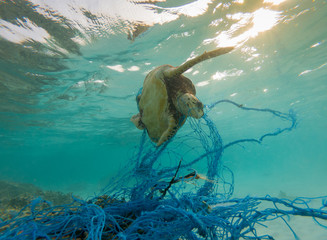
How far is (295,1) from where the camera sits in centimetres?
758

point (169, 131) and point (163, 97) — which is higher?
point (163, 97)

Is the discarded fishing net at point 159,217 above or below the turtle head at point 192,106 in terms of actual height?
below

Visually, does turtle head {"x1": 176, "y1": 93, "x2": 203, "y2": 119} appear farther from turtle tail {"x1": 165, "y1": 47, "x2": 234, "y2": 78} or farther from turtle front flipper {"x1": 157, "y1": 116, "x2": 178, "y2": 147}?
turtle tail {"x1": 165, "y1": 47, "x2": 234, "y2": 78}

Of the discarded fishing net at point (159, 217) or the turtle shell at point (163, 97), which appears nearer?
the discarded fishing net at point (159, 217)

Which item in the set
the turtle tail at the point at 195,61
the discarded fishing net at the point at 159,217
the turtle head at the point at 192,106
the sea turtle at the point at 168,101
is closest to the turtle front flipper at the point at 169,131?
the sea turtle at the point at 168,101

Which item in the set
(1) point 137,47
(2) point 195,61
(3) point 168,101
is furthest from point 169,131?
(1) point 137,47

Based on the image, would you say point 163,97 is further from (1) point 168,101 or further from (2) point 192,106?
(2) point 192,106

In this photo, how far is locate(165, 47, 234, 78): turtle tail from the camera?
2620mm

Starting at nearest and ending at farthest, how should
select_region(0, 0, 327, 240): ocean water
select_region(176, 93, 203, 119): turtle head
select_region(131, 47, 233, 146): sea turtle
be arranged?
1. select_region(176, 93, 203, 119): turtle head
2. select_region(131, 47, 233, 146): sea turtle
3. select_region(0, 0, 327, 240): ocean water

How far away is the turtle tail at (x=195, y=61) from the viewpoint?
262cm

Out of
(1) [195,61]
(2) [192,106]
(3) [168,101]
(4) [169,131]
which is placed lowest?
(4) [169,131]

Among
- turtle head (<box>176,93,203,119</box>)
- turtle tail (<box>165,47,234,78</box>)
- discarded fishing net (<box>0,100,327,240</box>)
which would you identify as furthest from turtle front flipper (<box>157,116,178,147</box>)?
turtle tail (<box>165,47,234,78</box>)

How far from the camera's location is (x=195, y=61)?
9.16 ft

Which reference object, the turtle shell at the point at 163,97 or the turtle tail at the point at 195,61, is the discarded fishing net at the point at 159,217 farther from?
the turtle tail at the point at 195,61
